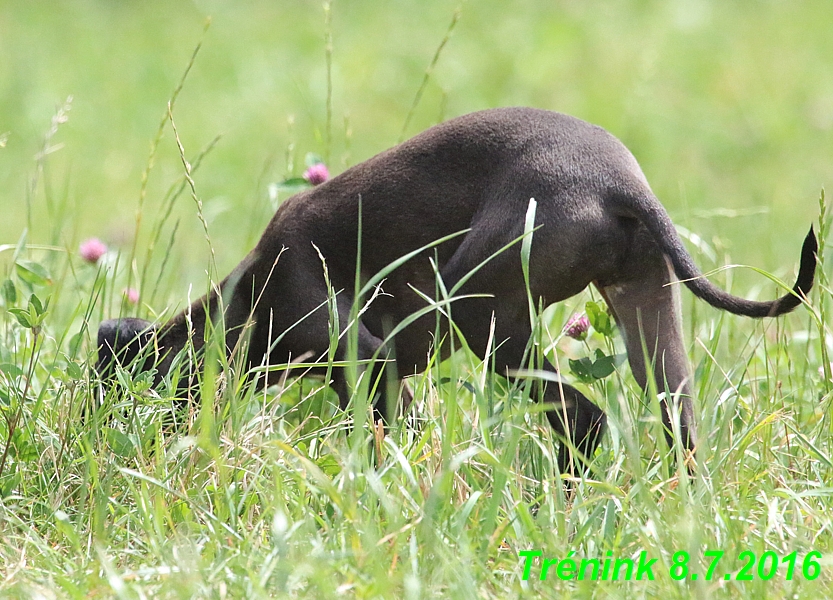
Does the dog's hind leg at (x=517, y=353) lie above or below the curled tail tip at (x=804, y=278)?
below

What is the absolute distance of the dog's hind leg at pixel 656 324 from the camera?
3340 millimetres

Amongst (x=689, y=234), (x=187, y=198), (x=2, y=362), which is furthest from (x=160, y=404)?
(x=187, y=198)

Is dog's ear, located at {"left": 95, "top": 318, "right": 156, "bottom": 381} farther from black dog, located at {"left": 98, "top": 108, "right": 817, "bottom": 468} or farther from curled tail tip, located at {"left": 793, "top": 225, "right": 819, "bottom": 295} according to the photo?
curled tail tip, located at {"left": 793, "top": 225, "right": 819, "bottom": 295}

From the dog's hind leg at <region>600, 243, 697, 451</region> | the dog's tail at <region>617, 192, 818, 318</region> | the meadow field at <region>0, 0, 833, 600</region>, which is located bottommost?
the meadow field at <region>0, 0, 833, 600</region>

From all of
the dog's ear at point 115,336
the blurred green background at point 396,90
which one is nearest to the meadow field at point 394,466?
the dog's ear at point 115,336

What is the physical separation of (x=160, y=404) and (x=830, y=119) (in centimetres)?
735

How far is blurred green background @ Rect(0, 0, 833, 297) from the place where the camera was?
8.32 metres

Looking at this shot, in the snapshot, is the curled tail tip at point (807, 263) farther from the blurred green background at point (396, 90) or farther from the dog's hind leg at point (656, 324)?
the blurred green background at point (396, 90)

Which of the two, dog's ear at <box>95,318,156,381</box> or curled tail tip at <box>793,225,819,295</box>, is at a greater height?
curled tail tip at <box>793,225,819,295</box>

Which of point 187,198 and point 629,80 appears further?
point 629,80

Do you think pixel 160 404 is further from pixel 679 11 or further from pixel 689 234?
pixel 679 11

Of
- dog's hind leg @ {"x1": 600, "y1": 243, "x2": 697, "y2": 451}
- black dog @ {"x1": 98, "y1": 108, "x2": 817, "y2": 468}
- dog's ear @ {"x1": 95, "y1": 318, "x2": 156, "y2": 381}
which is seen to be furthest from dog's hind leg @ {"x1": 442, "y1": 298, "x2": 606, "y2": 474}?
dog's ear @ {"x1": 95, "y1": 318, "x2": 156, "y2": 381}

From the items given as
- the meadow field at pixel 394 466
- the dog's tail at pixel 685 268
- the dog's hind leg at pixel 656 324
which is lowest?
the meadow field at pixel 394 466

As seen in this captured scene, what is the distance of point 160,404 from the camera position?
3.15m
